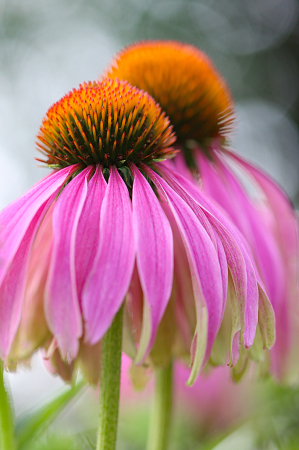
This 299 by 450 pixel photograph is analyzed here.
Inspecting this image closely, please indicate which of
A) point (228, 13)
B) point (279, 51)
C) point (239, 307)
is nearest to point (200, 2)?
point (228, 13)

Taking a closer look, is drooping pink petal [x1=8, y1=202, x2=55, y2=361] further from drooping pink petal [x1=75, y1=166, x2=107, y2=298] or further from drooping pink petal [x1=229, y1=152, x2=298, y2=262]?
drooping pink petal [x1=229, y1=152, x2=298, y2=262]

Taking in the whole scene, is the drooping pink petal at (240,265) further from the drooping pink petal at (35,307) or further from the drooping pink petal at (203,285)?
the drooping pink petal at (35,307)

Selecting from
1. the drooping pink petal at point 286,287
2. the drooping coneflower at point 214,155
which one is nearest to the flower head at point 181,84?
the drooping coneflower at point 214,155

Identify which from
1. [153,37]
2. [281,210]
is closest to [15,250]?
[281,210]

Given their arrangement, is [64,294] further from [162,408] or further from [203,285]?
[162,408]

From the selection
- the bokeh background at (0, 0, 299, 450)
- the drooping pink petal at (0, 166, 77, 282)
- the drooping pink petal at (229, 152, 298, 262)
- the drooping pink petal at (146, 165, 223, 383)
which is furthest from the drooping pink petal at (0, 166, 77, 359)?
the bokeh background at (0, 0, 299, 450)

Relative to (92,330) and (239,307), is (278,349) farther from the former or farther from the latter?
(92,330)
